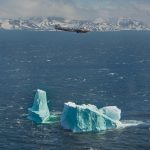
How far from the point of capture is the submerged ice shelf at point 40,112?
131 metres

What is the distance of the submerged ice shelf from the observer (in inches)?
5148

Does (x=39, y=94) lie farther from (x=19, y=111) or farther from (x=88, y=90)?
(x=88, y=90)

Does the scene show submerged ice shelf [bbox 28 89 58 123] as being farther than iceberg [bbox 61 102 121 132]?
Yes

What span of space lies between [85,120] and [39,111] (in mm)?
13990

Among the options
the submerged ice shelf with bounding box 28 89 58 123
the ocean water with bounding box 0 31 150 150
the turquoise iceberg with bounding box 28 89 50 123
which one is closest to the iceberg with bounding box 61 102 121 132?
the ocean water with bounding box 0 31 150 150

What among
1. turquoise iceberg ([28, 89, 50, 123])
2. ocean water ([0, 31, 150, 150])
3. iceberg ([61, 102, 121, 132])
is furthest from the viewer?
turquoise iceberg ([28, 89, 50, 123])

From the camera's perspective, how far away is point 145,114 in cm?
13712

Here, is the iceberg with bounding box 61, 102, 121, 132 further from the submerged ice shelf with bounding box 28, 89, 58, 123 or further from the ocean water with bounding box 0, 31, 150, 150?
the submerged ice shelf with bounding box 28, 89, 58, 123

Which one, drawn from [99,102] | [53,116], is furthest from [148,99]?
[53,116]

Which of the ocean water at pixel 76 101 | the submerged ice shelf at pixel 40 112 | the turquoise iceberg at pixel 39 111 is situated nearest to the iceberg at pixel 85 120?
the ocean water at pixel 76 101

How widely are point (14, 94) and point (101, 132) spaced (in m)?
48.5

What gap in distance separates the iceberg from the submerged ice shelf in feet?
19.8

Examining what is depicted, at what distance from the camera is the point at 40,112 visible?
5231 inches

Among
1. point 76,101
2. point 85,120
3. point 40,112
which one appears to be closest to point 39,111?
point 40,112
